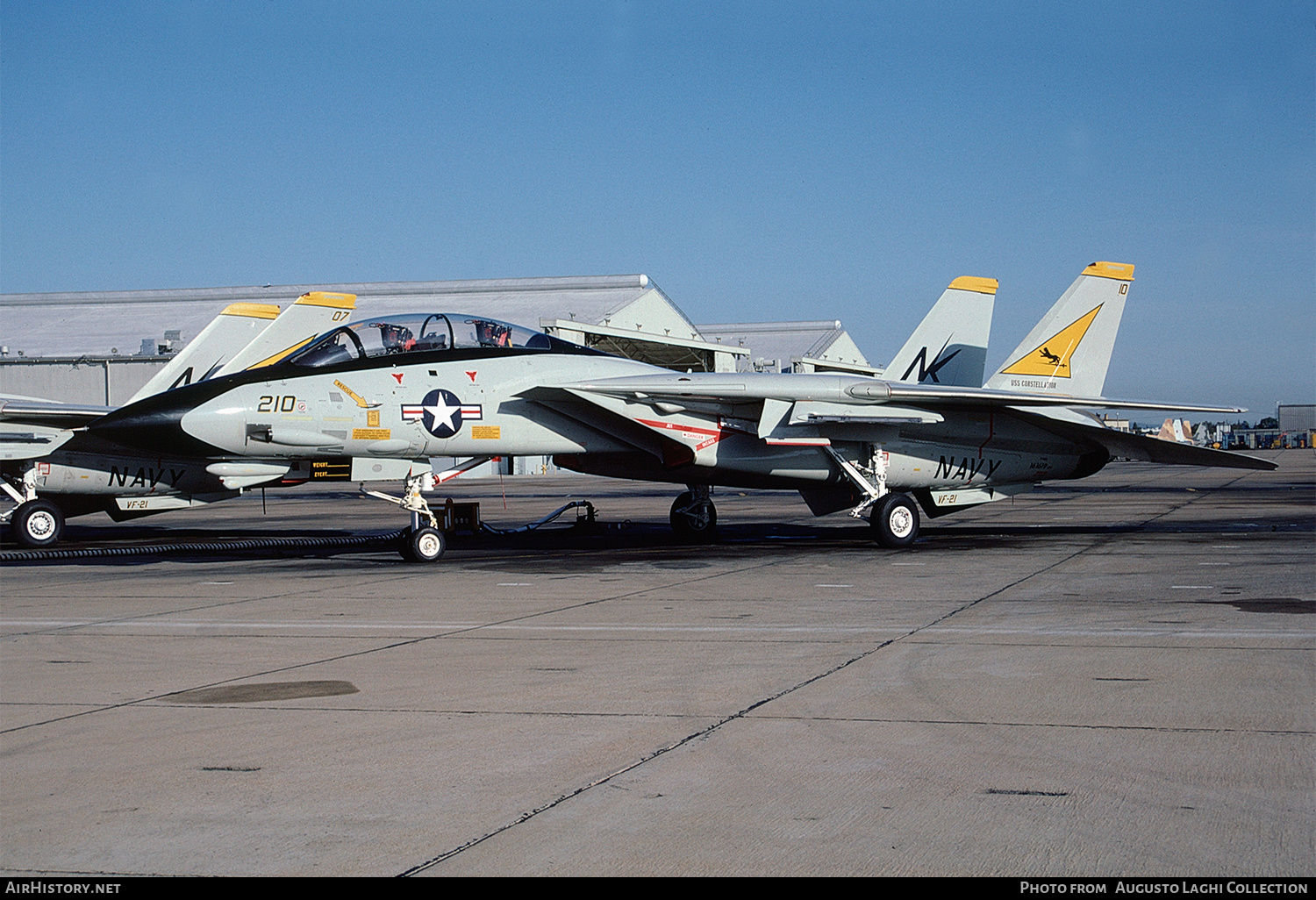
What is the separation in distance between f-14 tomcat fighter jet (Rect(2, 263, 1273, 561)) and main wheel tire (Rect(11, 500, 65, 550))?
2881 millimetres

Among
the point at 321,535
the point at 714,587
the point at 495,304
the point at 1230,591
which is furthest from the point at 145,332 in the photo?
the point at 1230,591

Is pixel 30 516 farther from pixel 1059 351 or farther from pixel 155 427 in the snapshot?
pixel 1059 351

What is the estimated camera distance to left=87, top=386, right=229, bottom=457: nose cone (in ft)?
41.3

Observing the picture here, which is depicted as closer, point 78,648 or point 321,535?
point 78,648

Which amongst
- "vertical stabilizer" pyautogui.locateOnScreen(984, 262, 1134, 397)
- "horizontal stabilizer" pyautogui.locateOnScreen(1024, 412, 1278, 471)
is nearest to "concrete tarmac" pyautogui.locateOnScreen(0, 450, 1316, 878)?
"horizontal stabilizer" pyautogui.locateOnScreen(1024, 412, 1278, 471)

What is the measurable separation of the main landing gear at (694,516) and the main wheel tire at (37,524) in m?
10.0

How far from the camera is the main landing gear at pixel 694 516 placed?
17.9 m

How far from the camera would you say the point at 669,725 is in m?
5.47

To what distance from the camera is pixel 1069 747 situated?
4906 millimetres

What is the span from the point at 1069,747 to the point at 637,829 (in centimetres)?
207

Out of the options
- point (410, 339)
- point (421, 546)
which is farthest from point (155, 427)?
point (421, 546)

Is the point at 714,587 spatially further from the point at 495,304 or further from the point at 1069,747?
the point at 495,304

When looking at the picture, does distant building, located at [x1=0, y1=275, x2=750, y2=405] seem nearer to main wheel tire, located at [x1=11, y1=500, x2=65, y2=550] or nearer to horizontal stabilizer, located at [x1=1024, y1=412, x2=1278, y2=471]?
main wheel tire, located at [x1=11, y1=500, x2=65, y2=550]

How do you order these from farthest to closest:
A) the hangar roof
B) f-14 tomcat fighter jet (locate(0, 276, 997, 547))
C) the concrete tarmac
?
the hangar roof → f-14 tomcat fighter jet (locate(0, 276, 997, 547)) → the concrete tarmac
